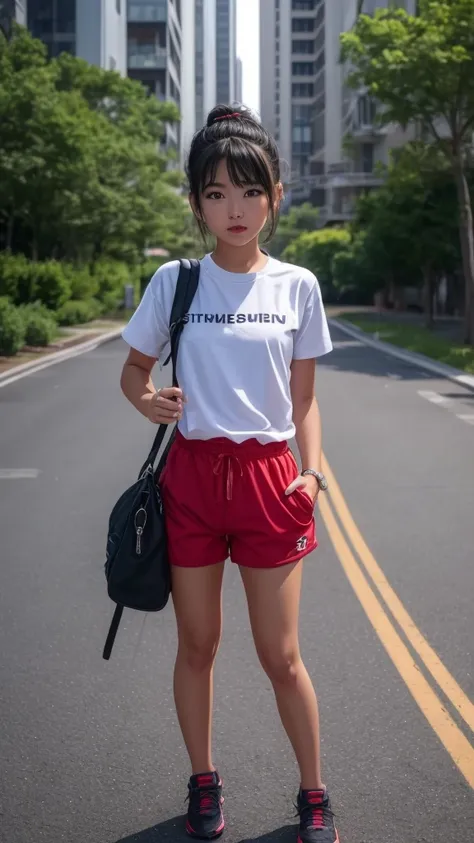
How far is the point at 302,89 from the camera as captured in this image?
175250 mm


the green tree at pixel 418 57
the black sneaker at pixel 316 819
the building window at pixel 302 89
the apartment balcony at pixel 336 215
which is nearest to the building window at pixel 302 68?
the building window at pixel 302 89

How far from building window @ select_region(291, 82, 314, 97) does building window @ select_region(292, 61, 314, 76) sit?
1.35 m

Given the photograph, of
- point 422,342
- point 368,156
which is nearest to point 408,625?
point 422,342

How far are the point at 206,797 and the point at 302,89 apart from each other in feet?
583

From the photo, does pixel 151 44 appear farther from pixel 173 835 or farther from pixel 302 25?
pixel 173 835

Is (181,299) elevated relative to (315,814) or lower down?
elevated

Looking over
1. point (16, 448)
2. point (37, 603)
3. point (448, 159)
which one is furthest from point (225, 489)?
point (448, 159)

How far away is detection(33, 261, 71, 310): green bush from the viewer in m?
41.3

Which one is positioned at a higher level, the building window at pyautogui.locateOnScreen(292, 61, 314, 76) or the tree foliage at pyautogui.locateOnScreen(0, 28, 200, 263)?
the building window at pyautogui.locateOnScreen(292, 61, 314, 76)

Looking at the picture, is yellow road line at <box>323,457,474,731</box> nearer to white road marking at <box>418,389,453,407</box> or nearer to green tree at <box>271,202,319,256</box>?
white road marking at <box>418,389,453,407</box>

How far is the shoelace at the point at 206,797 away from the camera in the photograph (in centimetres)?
398

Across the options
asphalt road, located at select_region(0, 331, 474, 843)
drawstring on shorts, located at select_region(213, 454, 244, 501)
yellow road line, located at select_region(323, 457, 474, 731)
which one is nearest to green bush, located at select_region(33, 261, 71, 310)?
asphalt road, located at select_region(0, 331, 474, 843)

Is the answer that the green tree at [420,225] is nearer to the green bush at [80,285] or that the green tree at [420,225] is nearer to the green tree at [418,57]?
the green tree at [418,57]

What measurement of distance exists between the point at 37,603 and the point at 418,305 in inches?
2769
